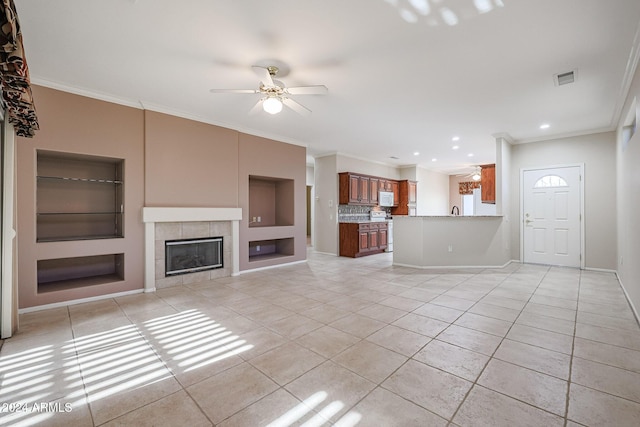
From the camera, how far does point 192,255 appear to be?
193 inches

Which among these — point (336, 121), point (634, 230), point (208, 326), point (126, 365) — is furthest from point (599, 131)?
point (126, 365)

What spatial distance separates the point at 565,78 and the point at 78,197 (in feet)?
21.6

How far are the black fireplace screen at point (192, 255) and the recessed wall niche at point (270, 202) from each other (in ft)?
4.45

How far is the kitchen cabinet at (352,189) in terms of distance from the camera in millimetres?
7602

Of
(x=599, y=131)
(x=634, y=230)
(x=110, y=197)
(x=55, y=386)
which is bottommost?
(x=55, y=386)

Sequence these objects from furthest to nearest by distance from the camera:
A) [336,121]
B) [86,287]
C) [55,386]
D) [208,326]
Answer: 1. [336,121]
2. [86,287]
3. [208,326]
4. [55,386]

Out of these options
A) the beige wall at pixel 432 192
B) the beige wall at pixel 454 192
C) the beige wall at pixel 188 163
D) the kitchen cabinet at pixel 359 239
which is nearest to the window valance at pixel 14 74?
the beige wall at pixel 188 163

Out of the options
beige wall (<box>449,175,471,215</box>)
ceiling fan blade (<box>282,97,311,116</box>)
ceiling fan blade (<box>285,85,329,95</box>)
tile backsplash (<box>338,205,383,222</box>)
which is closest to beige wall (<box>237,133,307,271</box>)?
tile backsplash (<box>338,205,383,222</box>)

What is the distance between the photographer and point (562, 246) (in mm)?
5949

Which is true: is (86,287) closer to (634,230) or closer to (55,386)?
(55,386)

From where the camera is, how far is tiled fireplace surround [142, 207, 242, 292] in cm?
429

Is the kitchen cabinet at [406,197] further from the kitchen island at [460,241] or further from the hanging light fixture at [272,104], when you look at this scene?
the hanging light fixture at [272,104]

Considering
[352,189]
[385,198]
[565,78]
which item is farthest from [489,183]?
[565,78]

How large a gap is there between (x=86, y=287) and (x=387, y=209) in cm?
808
